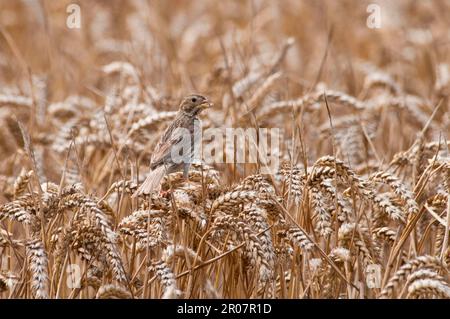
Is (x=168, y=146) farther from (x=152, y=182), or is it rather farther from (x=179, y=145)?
(x=152, y=182)

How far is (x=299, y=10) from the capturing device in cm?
1045

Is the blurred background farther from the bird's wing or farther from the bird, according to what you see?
the bird's wing

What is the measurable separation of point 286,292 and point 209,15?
7744 mm

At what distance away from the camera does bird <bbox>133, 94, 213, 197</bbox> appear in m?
3.99

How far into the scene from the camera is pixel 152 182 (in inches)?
149

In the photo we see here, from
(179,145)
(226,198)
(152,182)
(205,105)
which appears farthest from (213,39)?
(226,198)

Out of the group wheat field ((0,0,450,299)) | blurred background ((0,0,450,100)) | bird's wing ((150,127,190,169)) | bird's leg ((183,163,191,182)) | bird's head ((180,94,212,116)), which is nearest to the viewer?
wheat field ((0,0,450,299))

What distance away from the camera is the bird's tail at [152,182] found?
141 inches

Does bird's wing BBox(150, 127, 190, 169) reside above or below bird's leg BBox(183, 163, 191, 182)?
above

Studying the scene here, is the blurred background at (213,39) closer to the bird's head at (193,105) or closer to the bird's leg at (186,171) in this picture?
the bird's head at (193,105)

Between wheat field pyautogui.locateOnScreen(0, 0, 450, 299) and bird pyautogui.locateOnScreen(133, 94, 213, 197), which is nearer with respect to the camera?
wheat field pyautogui.locateOnScreen(0, 0, 450, 299)

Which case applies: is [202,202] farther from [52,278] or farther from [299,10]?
[299,10]

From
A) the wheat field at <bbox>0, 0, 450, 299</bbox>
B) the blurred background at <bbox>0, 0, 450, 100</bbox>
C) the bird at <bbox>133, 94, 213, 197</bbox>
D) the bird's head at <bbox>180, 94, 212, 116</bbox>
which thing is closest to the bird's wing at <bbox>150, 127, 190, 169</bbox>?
the bird at <bbox>133, 94, 213, 197</bbox>

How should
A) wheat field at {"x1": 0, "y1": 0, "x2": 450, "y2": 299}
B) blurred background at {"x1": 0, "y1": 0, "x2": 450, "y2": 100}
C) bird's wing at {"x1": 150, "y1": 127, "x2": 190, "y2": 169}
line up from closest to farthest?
wheat field at {"x1": 0, "y1": 0, "x2": 450, "y2": 299}
bird's wing at {"x1": 150, "y1": 127, "x2": 190, "y2": 169}
blurred background at {"x1": 0, "y1": 0, "x2": 450, "y2": 100}
